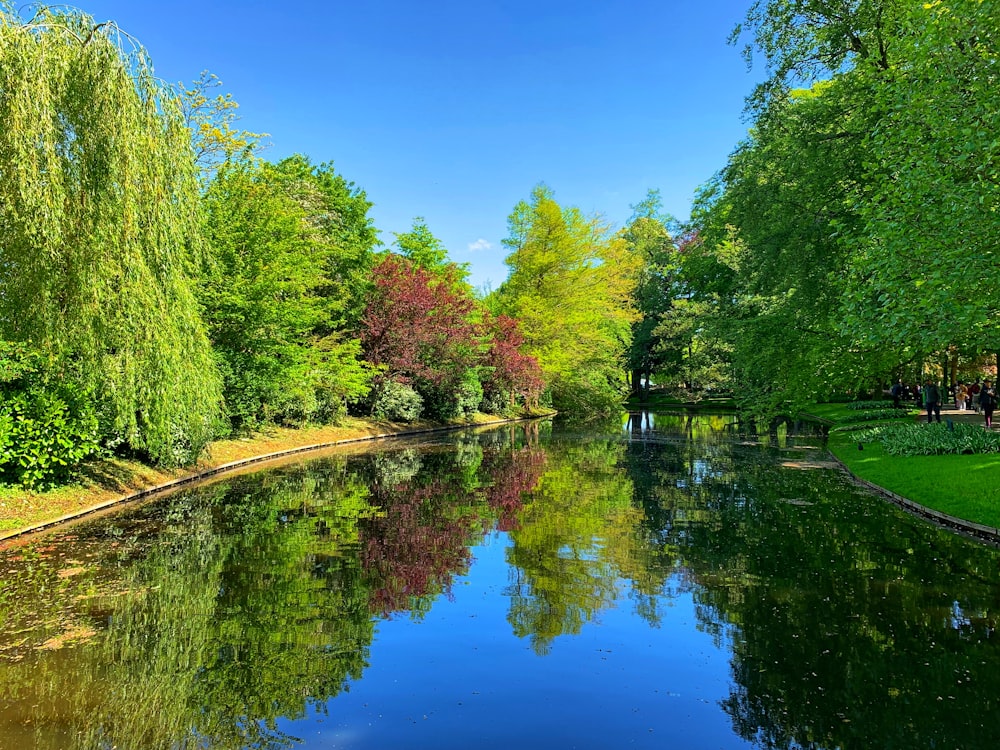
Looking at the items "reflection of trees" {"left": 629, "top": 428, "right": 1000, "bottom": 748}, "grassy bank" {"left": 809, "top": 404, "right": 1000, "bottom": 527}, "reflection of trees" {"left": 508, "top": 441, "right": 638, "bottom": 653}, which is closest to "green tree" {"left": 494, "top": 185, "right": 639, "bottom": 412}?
"grassy bank" {"left": 809, "top": 404, "right": 1000, "bottom": 527}

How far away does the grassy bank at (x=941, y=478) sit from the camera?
1138 cm

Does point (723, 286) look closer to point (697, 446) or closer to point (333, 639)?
point (697, 446)

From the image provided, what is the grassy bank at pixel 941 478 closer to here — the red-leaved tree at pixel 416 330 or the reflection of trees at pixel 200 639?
the reflection of trees at pixel 200 639

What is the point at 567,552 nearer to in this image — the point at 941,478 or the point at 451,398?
the point at 941,478

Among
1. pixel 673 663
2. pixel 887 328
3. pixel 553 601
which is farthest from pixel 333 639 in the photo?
pixel 887 328

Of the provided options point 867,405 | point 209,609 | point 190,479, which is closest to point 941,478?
point 209,609

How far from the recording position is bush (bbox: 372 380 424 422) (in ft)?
102

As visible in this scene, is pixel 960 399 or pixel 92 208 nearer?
pixel 92 208

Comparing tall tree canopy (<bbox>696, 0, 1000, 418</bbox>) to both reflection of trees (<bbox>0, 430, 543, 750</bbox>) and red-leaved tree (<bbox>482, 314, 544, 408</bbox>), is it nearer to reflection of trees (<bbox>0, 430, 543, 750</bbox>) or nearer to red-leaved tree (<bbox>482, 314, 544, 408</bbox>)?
reflection of trees (<bbox>0, 430, 543, 750</bbox>)

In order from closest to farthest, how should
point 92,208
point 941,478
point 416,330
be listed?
point 92,208 < point 941,478 < point 416,330

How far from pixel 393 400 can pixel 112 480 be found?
59.2 ft

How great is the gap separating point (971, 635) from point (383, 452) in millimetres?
19762

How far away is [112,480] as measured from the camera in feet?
44.7

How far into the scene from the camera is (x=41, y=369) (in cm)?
1091
